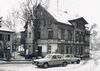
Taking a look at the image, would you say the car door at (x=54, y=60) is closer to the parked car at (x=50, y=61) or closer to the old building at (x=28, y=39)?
the parked car at (x=50, y=61)

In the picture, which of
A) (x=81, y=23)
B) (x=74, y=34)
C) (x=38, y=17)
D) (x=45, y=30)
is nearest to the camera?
(x=38, y=17)

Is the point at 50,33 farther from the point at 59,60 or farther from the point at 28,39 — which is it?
the point at 59,60

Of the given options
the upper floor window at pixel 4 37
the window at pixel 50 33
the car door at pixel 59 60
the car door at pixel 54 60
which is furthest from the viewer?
the window at pixel 50 33

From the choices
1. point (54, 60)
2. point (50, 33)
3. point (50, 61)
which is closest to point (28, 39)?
point (50, 33)

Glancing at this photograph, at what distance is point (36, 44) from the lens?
4197 centimetres

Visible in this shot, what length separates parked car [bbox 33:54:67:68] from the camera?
2308 centimetres

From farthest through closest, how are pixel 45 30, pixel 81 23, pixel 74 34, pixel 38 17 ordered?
pixel 81 23 < pixel 74 34 < pixel 45 30 < pixel 38 17

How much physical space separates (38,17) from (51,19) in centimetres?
309

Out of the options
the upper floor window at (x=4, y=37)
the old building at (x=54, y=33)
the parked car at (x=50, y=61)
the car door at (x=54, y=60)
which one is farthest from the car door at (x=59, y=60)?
the upper floor window at (x=4, y=37)

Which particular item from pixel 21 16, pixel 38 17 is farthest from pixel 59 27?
pixel 21 16

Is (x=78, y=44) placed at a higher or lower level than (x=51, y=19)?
lower

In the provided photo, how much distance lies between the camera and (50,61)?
78.2ft

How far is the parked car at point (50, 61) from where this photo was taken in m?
23.1

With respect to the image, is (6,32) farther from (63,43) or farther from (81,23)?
(81,23)
